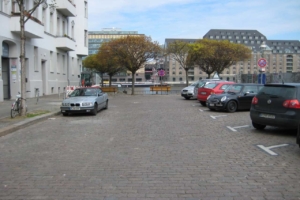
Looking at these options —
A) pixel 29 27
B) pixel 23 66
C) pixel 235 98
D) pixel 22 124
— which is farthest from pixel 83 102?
pixel 29 27

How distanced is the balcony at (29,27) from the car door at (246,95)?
14.7 meters

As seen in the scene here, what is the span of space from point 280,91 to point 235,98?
21.5 feet

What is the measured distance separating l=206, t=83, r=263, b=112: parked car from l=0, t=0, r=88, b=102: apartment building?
31.0 ft

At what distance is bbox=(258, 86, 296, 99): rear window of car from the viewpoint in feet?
30.3

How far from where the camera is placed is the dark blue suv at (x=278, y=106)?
9039 millimetres

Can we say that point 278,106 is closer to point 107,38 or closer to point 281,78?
point 281,78

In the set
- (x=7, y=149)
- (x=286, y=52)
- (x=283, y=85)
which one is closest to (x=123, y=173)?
(x=7, y=149)

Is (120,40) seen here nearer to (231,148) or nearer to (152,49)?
(152,49)

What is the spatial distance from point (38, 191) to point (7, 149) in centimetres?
368

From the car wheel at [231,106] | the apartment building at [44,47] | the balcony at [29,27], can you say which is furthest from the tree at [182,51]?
the car wheel at [231,106]

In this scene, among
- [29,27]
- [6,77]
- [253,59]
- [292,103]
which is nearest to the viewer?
[292,103]

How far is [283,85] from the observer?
379 inches

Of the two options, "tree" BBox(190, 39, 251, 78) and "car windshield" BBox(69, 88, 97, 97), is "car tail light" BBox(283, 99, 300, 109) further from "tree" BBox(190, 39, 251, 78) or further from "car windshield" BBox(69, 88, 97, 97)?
"tree" BBox(190, 39, 251, 78)

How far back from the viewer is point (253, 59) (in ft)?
334
